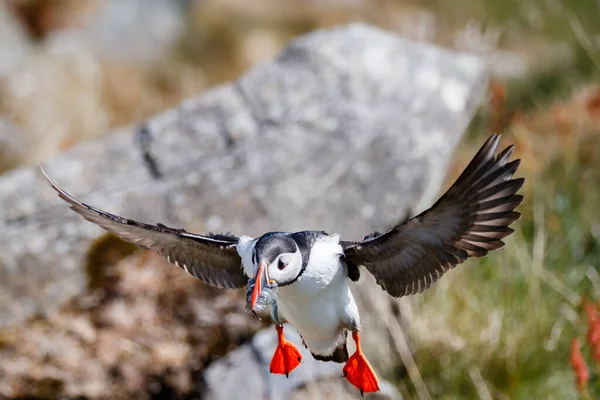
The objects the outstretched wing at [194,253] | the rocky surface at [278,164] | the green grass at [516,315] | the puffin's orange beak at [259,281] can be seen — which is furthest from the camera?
the rocky surface at [278,164]

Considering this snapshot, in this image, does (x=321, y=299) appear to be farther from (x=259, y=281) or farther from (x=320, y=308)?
(x=259, y=281)

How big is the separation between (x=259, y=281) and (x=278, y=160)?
213 cm

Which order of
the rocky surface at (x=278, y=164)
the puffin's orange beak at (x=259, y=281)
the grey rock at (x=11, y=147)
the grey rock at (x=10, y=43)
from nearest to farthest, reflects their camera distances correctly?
the puffin's orange beak at (x=259, y=281) → the rocky surface at (x=278, y=164) → the grey rock at (x=11, y=147) → the grey rock at (x=10, y=43)

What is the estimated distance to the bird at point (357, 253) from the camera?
62.4 inches

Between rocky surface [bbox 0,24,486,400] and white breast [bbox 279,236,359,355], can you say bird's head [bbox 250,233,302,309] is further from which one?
rocky surface [bbox 0,24,486,400]

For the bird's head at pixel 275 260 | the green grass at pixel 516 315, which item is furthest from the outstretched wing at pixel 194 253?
the green grass at pixel 516 315

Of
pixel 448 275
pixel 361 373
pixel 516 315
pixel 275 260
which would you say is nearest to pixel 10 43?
pixel 448 275

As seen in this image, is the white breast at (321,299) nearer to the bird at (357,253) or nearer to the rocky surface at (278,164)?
the bird at (357,253)

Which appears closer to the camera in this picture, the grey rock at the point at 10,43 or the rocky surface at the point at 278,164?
the rocky surface at the point at 278,164

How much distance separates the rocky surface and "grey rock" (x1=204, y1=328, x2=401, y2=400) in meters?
0.06

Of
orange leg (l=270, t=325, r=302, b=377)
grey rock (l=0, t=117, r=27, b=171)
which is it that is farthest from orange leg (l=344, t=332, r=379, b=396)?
grey rock (l=0, t=117, r=27, b=171)

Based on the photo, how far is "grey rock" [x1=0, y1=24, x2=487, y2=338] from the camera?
137 inches

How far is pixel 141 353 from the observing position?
3.47 m

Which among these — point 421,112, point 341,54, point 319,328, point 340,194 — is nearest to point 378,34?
point 341,54
